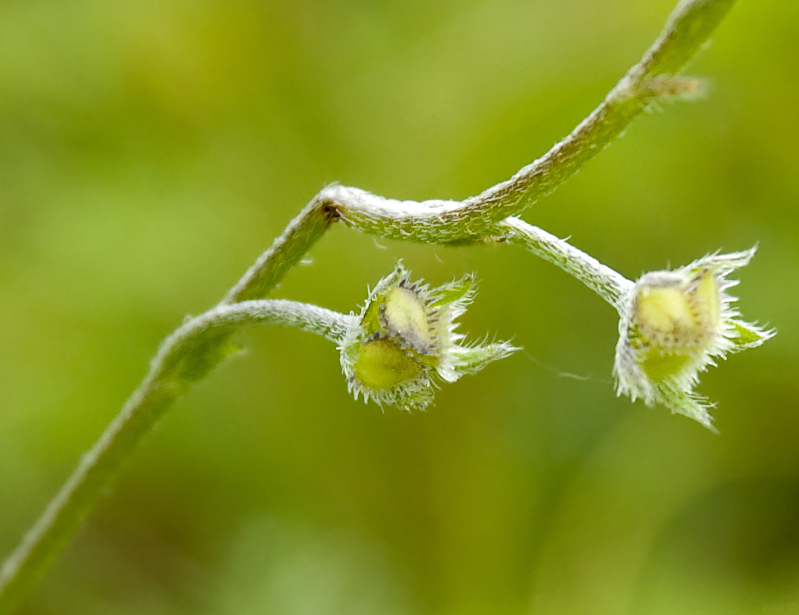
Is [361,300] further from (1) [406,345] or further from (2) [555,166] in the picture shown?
(2) [555,166]

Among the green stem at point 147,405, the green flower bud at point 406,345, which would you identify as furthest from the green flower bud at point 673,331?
the green stem at point 147,405

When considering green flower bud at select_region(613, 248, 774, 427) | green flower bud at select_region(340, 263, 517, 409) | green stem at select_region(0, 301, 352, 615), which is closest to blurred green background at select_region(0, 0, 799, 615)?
green stem at select_region(0, 301, 352, 615)

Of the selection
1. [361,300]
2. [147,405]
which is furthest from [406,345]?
[361,300]

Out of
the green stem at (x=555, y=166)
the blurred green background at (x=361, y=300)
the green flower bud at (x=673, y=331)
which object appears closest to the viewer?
the green stem at (x=555, y=166)

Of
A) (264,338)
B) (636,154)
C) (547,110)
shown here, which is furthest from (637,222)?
(264,338)

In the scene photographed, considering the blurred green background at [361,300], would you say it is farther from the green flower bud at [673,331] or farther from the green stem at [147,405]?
the green flower bud at [673,331]

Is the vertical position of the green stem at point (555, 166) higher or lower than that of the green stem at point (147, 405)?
higher
